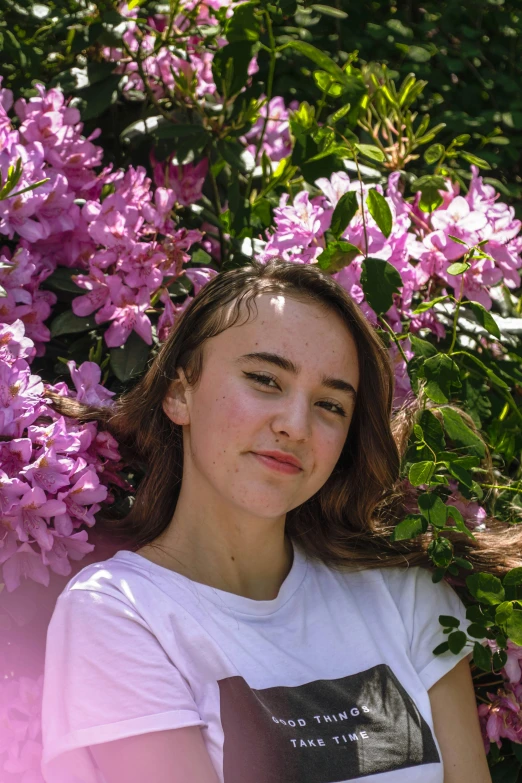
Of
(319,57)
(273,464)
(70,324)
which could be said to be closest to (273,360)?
(273,464)

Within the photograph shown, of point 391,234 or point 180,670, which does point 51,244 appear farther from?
point 180,670

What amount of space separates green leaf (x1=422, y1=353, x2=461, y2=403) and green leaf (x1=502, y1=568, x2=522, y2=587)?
0.30 m

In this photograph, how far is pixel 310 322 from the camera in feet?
5.45

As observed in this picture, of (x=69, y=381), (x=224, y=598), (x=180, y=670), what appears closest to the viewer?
(x=180, y=670)

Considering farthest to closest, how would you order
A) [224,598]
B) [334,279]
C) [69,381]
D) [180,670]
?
[69,381] → [334,279] → [224,598] → [180,670]

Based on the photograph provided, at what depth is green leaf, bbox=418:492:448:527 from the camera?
1.57 m

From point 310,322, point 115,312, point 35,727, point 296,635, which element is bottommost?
point 35,727

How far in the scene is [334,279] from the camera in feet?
5.84

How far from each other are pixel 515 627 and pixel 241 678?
0.44m

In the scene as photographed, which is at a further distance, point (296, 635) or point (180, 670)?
point (296, 635)

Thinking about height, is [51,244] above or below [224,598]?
above

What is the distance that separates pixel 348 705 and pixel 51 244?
101 centimetres

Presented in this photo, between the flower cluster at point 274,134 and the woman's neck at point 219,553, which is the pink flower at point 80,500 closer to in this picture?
the woman's neck at point 219,553

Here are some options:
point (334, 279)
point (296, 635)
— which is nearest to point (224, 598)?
point (296, 635)
